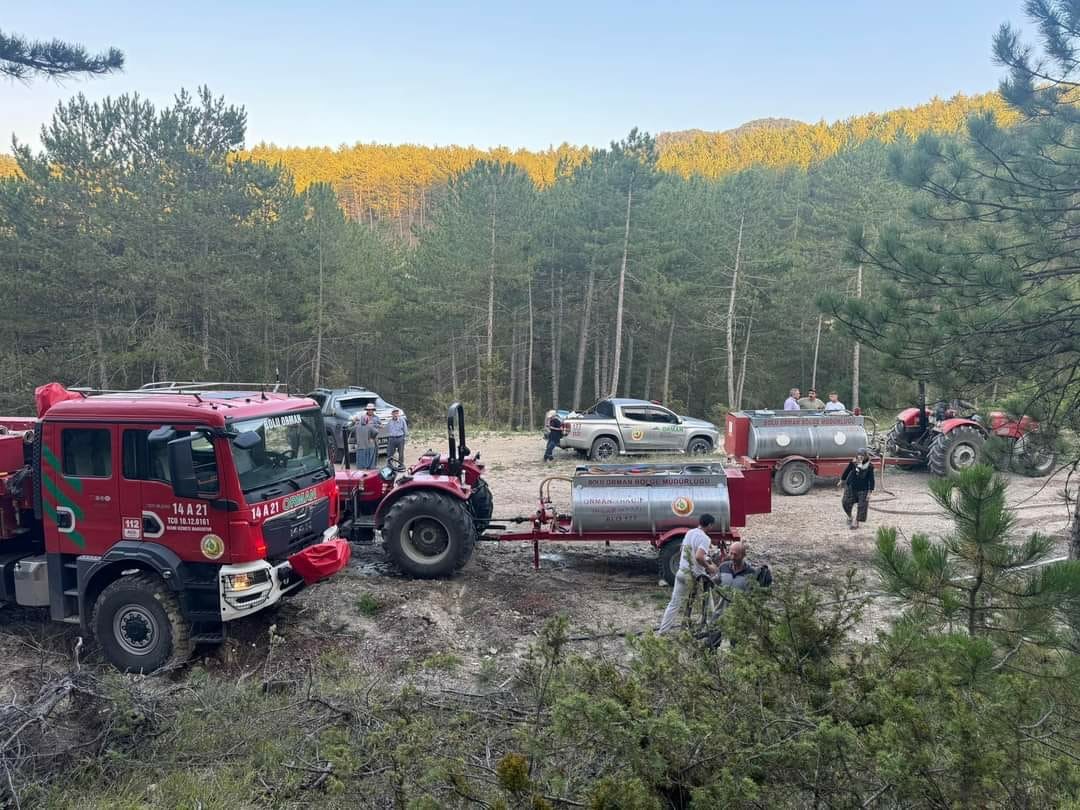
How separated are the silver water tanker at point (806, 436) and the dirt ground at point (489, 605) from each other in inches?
61.2

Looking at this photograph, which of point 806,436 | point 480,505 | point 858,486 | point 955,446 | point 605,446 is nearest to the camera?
point 480,505

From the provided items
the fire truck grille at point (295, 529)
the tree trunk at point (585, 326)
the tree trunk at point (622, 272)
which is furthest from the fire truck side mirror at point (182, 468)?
the tree trunk at point (585, 326)

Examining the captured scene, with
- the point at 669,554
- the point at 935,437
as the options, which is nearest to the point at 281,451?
the point at 669,554

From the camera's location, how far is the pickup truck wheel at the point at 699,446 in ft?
58.0

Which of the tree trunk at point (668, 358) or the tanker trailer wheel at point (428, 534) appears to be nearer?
the tanker trailer wheel at point (428, 534)

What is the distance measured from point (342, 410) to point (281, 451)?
409 inches

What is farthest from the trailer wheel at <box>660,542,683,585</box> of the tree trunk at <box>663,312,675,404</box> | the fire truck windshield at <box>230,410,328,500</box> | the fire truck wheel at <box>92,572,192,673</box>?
the tree trunk at <box>663,312,675,404</box>

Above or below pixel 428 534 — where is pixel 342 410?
above

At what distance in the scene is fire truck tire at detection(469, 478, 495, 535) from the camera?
30.4 feet

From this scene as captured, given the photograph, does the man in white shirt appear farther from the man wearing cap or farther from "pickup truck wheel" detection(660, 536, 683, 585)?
the man wearing cap

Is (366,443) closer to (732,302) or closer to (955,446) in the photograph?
(955,446)

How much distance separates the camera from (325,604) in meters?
7.72

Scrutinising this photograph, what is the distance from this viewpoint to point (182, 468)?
231 inches

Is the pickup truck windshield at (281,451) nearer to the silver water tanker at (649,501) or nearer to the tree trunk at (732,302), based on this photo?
the silver water tanker at (649,501)
